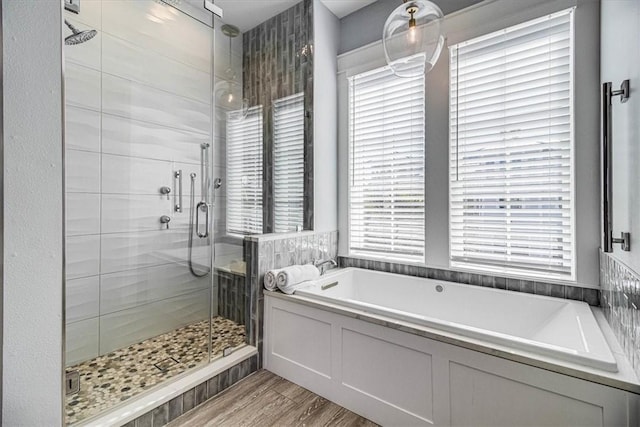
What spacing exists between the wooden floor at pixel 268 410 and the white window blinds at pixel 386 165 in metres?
1.36

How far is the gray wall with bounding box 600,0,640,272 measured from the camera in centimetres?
111

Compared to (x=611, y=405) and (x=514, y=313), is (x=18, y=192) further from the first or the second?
(x=514, y=313)

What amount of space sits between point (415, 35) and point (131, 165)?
221 cm

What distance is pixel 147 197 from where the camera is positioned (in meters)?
2.47

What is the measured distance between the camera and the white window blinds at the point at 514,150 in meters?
1.99

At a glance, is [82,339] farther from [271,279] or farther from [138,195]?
[271,279]

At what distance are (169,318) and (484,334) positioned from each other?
7.58ft

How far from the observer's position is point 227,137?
2660 millimetres

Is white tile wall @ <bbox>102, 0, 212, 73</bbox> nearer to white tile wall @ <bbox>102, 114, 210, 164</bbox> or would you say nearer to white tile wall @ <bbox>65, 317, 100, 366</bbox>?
white tile wall @ <bbox>102, 114, 210, 164</bbox>

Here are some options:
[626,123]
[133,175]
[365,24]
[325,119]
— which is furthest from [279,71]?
[626,123]

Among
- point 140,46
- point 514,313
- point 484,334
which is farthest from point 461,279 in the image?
point 140,46

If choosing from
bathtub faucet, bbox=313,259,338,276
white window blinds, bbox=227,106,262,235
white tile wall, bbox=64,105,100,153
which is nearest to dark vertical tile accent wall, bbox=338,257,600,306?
bathtub faucet, bbox=313,259,338,276

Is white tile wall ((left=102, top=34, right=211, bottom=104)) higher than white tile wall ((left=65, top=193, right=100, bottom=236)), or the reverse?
white tile wall ((left=102, top=34, right=211, bottom=104))

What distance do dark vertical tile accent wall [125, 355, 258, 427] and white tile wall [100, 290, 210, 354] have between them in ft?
1.67
